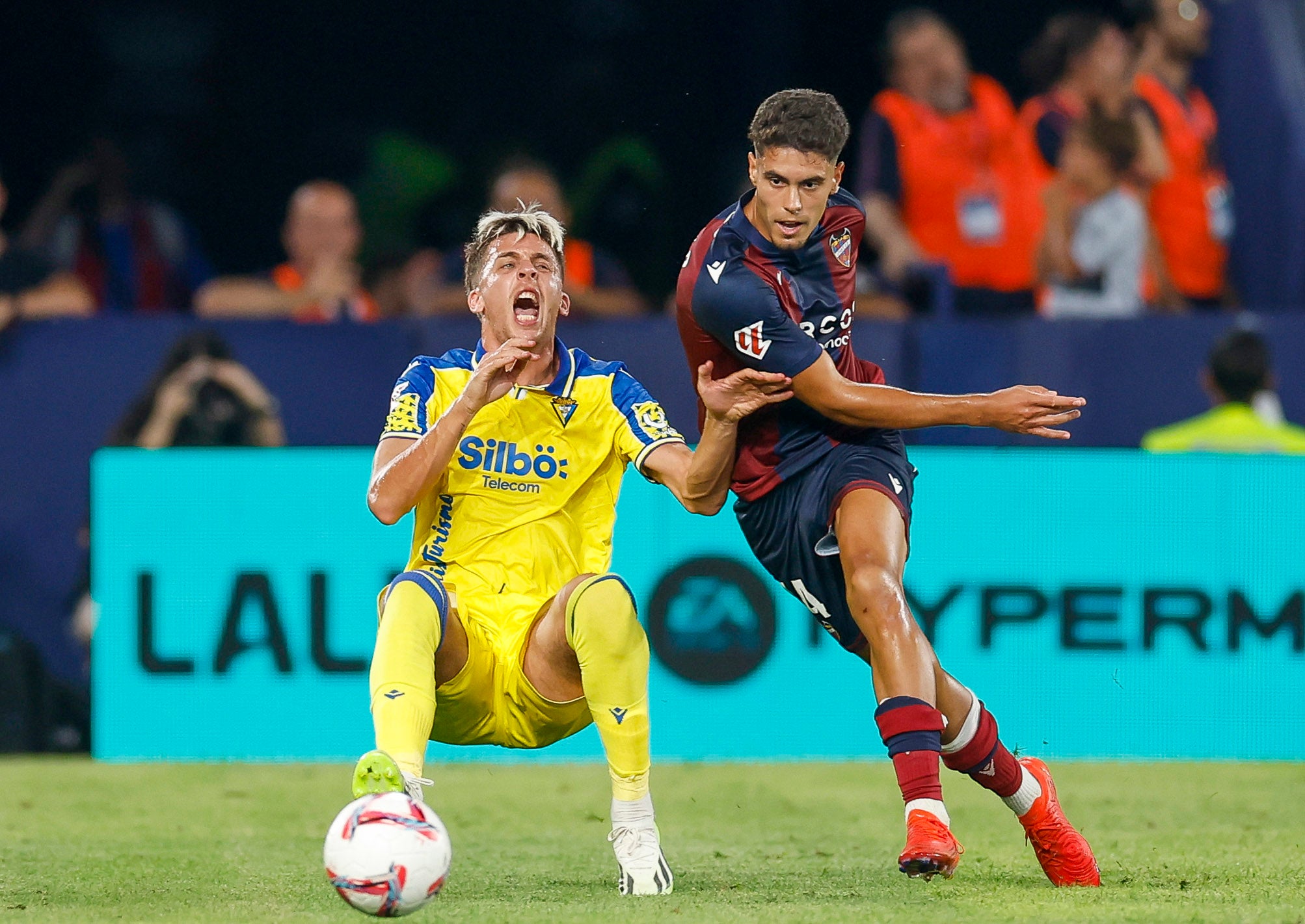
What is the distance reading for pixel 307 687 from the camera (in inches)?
281

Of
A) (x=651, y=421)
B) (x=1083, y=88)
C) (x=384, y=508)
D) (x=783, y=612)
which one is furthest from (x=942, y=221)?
(x=384, y=508)

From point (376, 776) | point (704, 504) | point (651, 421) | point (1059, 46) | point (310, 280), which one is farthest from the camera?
point (1059, 46)

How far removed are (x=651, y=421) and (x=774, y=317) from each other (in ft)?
1.46

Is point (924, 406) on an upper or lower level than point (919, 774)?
upper

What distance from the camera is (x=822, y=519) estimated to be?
4562 mm

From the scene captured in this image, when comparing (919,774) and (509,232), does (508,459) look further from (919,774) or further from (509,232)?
(919,774)

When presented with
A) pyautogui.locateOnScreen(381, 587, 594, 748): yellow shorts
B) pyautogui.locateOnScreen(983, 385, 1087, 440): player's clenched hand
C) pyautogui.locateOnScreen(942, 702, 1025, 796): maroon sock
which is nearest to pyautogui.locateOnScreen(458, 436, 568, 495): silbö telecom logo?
pyautogui.locateOnScreen(381, 587, 594, 748): yellow shorts

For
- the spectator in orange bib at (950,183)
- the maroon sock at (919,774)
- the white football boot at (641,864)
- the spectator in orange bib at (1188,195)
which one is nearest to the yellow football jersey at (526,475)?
the white football boot at (641,864)

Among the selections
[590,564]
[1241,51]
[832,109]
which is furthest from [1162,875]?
[1241,51]

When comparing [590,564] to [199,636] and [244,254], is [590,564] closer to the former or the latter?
[199,636]

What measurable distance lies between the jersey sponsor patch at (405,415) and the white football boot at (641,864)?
1099 mm

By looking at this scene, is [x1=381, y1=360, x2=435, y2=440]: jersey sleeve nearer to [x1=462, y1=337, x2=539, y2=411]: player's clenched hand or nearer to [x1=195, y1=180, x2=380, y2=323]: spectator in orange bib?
[x1=462, y1=337, x2=539, y2=411]: player's clenched hand

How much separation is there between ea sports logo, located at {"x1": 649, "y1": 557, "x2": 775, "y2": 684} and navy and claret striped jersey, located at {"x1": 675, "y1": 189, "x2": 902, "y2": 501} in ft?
8.14

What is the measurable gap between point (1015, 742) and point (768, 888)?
287 cm
